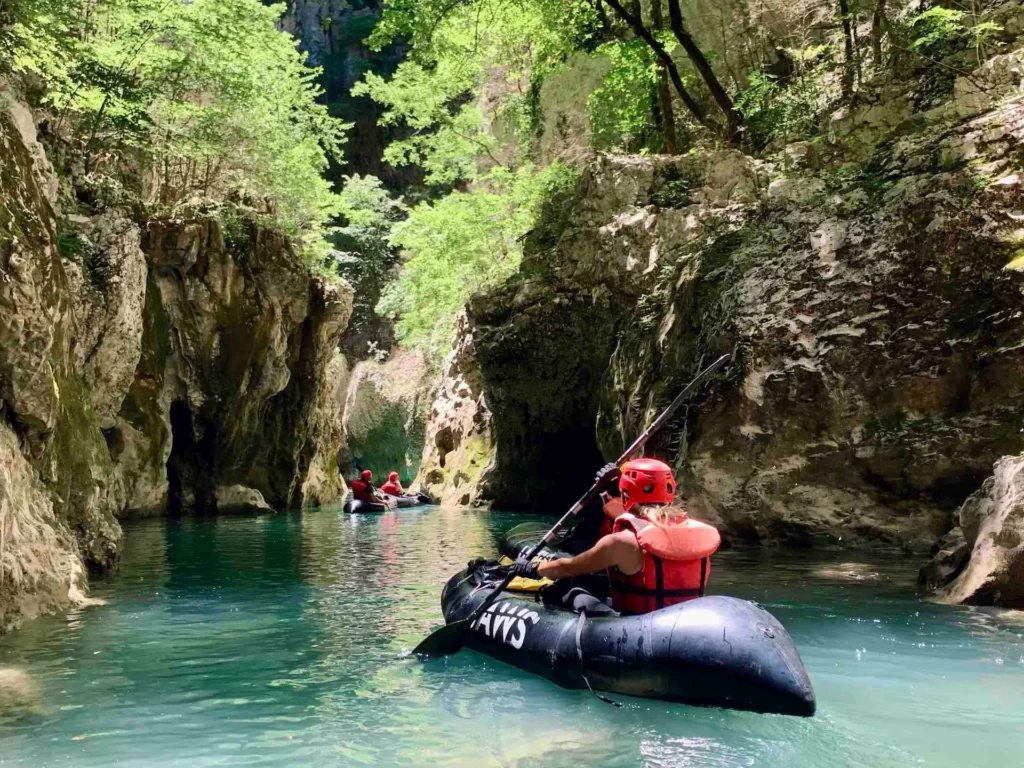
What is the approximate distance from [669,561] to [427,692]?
1626mm

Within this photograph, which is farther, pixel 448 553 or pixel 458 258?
pixel 458 258

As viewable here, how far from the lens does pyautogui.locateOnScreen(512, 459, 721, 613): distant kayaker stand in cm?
467

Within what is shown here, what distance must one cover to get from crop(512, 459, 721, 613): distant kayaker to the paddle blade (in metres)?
1.13

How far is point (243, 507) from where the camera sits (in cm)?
2223

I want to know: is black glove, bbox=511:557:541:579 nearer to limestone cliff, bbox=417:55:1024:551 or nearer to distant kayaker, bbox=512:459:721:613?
distant kayaker, bbox=512:459:721:613

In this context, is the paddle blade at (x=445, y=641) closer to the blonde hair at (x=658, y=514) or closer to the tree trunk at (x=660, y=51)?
the blonde hair at (x=658, y=514)

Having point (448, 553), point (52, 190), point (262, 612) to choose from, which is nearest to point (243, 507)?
point (448, 553)

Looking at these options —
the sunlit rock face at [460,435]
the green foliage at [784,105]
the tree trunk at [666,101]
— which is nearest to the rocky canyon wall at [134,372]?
the sunlit rock face at [460,435]

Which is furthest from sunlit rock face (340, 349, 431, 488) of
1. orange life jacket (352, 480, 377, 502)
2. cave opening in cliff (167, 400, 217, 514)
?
orange life jacket (352, 480, 377, 502)

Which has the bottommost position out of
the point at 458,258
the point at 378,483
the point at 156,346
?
the point at 378,483

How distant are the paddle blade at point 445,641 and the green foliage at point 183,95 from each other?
9.03 meters

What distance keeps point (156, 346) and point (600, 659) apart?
689 inches

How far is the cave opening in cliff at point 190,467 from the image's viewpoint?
851 inches

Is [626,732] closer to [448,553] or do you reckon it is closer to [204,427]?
[448,553]
